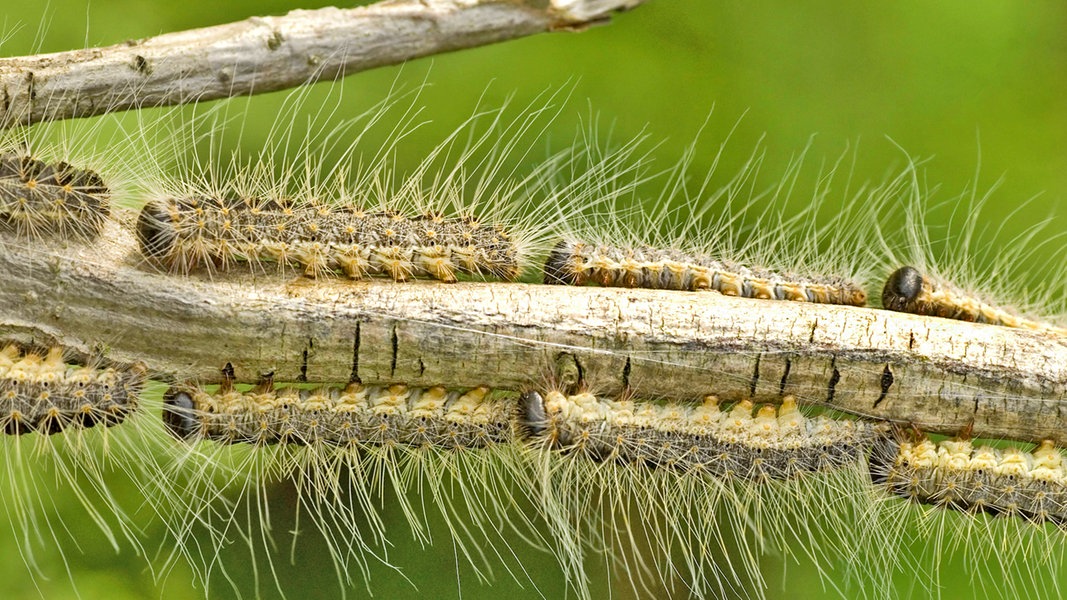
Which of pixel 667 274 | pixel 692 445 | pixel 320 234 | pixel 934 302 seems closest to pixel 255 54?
pixel 320 234

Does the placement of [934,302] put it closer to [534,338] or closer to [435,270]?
[534,338]

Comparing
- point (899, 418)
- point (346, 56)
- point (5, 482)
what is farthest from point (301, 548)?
point (899, 418)

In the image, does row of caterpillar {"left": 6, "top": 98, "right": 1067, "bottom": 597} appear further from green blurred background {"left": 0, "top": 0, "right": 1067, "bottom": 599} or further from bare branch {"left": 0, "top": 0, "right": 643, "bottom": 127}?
green blurred background {"left": 0, "top": 0, "right": 1067, "bottom": 599}

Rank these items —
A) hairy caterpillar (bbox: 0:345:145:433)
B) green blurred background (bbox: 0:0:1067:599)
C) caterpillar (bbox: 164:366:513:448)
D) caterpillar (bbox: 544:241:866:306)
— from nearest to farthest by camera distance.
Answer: hairy caterpillar (bbox: 0:345:145:433), caterpillar (bbox: 164:366:513:448), caterpillar (bbox: 544:241:866:306), green blurred background (bbox: 0:0:1067:599)

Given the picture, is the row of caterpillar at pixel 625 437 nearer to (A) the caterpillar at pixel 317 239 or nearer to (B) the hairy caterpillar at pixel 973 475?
(B) the hairy caterpillar at pixel 973 475

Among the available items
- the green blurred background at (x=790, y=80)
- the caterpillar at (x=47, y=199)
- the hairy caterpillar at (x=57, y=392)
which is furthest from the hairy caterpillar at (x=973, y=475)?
the caterpillar at (x=47, y=199)

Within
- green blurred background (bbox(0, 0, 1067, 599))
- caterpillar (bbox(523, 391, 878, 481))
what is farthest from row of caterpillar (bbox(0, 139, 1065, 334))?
green blurred background (bbox(0, 0, 1067, 599))

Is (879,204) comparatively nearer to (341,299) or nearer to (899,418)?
(899,418)
